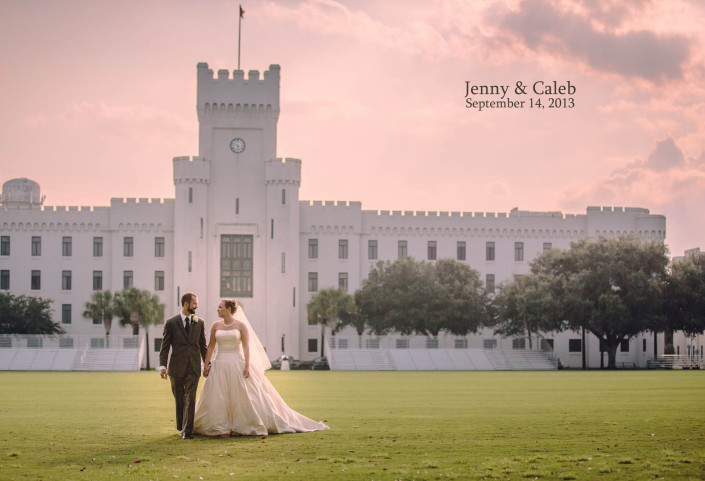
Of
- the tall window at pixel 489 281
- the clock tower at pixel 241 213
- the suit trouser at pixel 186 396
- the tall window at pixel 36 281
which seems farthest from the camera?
the tall window at pixel 489 281

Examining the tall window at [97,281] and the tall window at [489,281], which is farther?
the tall window at [489,281]

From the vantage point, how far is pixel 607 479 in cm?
1015

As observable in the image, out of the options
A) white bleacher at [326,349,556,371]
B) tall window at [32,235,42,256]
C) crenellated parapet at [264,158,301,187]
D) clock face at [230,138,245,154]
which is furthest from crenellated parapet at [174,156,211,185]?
white bleacher at [326,349,556,371]

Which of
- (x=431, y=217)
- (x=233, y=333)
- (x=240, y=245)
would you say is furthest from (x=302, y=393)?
(x=431, y=217)

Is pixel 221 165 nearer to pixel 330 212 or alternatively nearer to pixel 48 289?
pixel 330 212

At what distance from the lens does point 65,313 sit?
74.2 metres

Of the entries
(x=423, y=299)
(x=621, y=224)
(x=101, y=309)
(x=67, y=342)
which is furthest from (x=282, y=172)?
(x=621, y=224)

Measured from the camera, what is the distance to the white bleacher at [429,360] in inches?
2393

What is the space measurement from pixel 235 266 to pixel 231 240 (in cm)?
211

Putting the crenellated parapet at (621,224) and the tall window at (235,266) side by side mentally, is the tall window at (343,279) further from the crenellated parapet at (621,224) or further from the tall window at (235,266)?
the crenellated parapet at (621,224)

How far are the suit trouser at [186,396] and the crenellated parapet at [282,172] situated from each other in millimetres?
59944

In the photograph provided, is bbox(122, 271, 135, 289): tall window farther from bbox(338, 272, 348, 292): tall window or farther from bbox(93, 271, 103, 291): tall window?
bbox(338, 272, 348, 292): tall window

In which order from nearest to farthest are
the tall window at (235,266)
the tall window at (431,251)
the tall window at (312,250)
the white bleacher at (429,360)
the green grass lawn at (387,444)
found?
the green grass lawn at (387,444)
the white bleacher at (429,360)
the tall window at (235,266)
the tall window at (312,250)
the tall window at (431,251)

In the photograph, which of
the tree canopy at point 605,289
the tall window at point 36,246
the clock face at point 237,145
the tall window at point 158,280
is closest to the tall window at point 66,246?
the tall window at point 36,246
